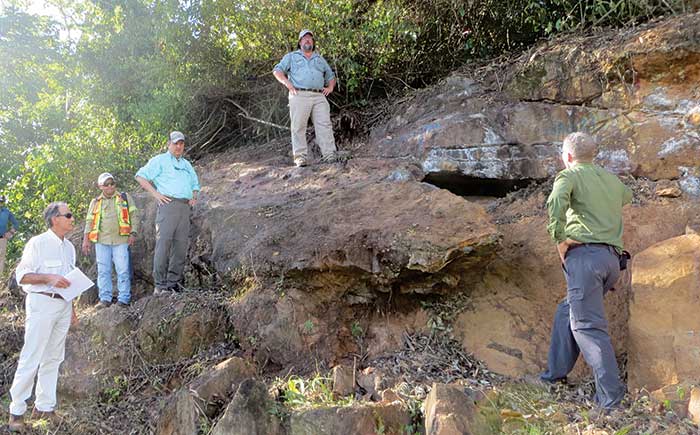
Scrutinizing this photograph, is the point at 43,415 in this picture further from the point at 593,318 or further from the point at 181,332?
the point at 593,318

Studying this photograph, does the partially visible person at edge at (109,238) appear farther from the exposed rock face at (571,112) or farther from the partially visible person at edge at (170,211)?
the exposed rock face at (571,112)

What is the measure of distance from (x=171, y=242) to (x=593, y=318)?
4.57 meters

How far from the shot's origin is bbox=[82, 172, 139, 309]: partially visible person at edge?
633 cm

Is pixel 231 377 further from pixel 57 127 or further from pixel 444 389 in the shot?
pixel 57 127

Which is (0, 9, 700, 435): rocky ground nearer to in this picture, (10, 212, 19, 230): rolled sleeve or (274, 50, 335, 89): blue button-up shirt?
(274, 50, 335, 89): blue button-up shirt

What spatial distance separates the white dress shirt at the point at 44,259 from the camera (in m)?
4.63

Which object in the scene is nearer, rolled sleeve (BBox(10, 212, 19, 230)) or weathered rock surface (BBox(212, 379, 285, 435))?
weathered rock surface (BBox(212, 379, 285, 435))

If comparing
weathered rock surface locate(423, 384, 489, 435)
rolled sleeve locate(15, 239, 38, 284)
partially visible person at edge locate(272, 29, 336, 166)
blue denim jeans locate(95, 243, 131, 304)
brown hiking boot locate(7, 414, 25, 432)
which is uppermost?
partially visible person at edge locate(272, 29, 336, 166)

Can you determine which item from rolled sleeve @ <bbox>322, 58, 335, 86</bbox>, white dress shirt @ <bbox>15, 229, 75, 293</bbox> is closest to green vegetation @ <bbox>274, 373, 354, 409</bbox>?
white dress shirt @ <bbox>15, 229, 75, 293</bbox>

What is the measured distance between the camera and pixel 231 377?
4.48 metres

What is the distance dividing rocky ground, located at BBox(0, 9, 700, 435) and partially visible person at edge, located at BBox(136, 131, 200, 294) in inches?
11.3

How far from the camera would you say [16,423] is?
459 cm

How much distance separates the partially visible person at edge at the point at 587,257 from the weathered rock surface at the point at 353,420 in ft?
4.18

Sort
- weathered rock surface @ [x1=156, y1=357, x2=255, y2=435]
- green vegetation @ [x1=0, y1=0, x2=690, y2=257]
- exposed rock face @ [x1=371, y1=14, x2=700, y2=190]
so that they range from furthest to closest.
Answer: green vegetation @ [x1=0, y1=0, x2=690, y2=257], exposed rock face @ [x1=371, y1=14, x2=700, y2=190], weathered rock surface @ [x1=156, y1=357, x2=255, y2=435]
